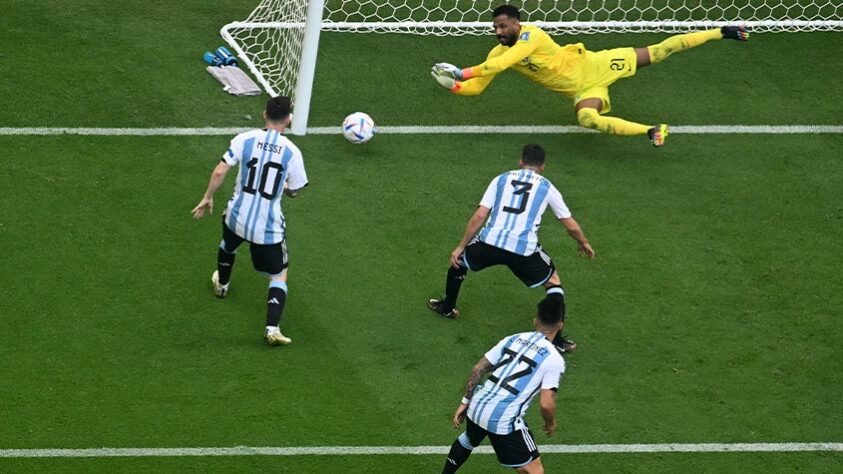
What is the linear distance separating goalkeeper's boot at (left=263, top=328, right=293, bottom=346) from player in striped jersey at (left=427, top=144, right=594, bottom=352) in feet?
4.68

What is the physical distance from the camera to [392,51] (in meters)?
16.2

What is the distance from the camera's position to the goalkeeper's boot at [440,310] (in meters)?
12.2

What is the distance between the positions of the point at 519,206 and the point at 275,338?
2.12 m

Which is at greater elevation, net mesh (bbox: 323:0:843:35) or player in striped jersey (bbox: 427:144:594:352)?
net mesh (bbox: 323:0:843:35)

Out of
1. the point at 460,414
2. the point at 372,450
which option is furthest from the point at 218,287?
the point at 460,414

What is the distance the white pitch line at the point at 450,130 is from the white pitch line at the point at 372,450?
15.7 ft

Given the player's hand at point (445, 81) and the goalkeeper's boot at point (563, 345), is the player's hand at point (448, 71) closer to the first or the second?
the player's hand at point (445, 81)

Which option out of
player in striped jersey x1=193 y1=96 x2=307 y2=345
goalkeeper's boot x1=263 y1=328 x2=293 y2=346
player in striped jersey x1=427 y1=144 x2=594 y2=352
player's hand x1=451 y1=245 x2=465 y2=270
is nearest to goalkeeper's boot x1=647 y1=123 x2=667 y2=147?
player in striped jersey x1=427 y1=144 x2=594 y2=352

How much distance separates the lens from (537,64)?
1448 cm

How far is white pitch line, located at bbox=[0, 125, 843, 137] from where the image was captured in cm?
1440

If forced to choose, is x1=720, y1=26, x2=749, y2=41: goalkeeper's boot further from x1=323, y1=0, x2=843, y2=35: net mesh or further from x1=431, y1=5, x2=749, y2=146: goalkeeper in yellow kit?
x1=323, y1=0, x2=843, y2=35: net mesh

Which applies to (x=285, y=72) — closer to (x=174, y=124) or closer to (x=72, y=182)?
(x=174, y=124)

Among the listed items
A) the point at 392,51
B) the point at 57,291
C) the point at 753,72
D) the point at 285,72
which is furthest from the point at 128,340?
the point at 753,72

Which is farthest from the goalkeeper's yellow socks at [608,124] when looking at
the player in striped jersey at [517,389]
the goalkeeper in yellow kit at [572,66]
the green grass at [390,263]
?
the player in striped jersey at [517,389]
